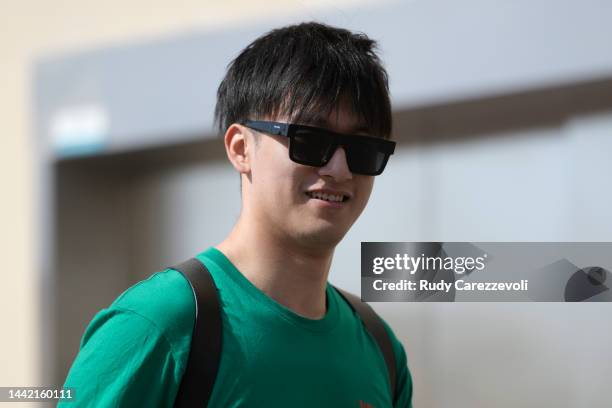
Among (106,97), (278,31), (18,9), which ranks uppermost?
(18,9)

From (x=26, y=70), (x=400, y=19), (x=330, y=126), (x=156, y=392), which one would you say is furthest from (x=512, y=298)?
(x=26, y=70)

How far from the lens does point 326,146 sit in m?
1.69

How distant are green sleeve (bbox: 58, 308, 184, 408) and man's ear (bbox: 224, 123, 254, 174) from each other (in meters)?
0.39

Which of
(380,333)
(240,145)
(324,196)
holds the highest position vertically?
(240,145)

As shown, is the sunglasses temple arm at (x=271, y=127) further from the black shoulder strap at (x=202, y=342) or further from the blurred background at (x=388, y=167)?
the blurred background at (x=388, y=167)

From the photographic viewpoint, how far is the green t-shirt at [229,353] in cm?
152

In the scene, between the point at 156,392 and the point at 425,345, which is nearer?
the point at 156,392

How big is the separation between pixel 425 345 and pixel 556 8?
1.37 m

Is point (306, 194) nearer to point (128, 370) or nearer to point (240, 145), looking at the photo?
point (240, 145)

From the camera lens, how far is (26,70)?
4.52 m

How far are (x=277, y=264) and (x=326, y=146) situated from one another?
0.24 m

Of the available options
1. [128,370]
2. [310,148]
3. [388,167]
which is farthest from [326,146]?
[388,167]

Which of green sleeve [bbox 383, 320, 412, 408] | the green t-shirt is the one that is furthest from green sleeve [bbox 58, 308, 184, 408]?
green sleeve [bbox 383, 320, 412, 408]

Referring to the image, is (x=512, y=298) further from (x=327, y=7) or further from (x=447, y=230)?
(x=327, y=7)
